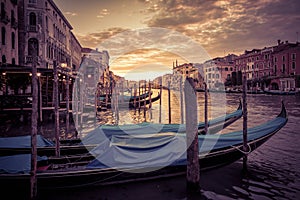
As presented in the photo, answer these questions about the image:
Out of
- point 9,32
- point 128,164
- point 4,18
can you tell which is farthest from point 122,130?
point 9,32

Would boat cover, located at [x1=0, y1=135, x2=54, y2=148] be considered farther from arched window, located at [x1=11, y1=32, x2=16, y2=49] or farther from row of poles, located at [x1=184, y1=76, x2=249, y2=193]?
arched window, located at [x1=11, y1=32, x2=16, y2=49]

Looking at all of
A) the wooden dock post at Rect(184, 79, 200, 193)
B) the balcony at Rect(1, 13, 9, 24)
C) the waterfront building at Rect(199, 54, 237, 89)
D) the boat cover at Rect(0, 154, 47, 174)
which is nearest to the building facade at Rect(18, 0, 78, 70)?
the balcony at Rect(1, 13, 9, 24)

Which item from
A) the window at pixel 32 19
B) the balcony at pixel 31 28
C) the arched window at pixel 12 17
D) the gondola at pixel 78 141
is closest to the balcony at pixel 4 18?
the arched window at pixel 12 17

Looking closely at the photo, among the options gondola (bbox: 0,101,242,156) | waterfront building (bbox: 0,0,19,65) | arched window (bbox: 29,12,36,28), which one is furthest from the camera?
arched window (bbox: 29,12,36,28)

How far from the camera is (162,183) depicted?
5.57 m

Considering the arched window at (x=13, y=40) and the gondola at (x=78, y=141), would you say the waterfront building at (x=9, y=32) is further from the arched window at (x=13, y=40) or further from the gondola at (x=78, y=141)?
the gondola at (x=78, y=141)

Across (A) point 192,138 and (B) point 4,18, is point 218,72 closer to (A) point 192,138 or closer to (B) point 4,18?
(B) point 4,18

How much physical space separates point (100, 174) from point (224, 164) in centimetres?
320

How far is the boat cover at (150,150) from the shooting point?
5.20 metres

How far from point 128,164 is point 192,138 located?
148cm

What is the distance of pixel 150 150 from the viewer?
560 cm

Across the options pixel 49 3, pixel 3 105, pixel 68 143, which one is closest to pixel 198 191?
pixel 68 143

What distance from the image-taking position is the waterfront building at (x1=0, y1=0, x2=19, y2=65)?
17469 mm

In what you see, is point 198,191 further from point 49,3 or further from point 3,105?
point 49,3
